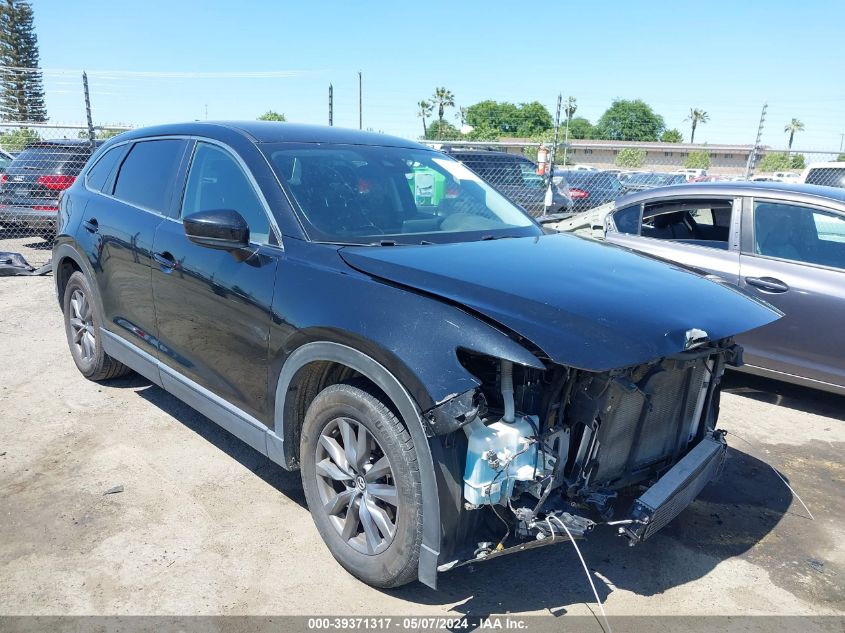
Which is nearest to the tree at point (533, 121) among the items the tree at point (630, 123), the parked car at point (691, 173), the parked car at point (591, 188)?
the tree at point (630, 123)

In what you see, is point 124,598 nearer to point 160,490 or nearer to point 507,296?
point 160,490

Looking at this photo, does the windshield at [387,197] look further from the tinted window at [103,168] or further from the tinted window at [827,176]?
the tinted window at [827,176]

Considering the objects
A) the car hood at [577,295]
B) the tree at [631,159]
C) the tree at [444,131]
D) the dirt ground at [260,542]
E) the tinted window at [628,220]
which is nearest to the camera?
the car hood at [577,295]

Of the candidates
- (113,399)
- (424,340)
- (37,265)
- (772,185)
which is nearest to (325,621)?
(424,340)

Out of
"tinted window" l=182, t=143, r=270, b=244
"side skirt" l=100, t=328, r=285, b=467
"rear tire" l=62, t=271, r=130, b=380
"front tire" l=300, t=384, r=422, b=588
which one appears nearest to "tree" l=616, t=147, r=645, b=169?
"rear tire" l=62, t=271, r=130, b=380

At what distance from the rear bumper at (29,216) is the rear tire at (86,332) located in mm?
6198

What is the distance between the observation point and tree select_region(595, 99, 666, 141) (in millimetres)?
109500

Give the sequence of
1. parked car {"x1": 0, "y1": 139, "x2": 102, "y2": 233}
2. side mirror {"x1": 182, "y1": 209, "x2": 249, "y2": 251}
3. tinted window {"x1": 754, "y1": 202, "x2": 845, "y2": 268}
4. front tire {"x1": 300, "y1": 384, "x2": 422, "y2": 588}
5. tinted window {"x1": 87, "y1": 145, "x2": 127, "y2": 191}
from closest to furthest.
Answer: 1. front tire {"x1": 300, "y1": 384, "x2": 422, "y2": 588}
2. side mirror {"x1": 182, "y1": 209, "x2": 249, "y2": 251}
3. tinted window {"x1": 87, "y1": 145, "x2": 127, "y2": 191}
4. tinted window {"x1": 754, "y1": 202, "x2": 845, "y2": 268}
5. parked car {"x1": 0, "y1": 139, "x2": 102, "y2": 233}

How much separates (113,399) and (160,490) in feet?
5.07

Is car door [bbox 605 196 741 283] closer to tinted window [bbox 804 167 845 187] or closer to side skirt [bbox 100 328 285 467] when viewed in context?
side skirt [bbox 100 328 285 467]

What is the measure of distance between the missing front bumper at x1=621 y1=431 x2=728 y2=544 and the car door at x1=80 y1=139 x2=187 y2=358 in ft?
9.53

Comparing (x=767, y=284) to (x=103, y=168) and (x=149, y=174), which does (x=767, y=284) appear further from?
(x=103, y=168)

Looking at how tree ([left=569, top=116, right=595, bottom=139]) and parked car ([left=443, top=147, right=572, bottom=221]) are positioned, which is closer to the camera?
parked car ([left=443, top=147, right=572, bottom=221])

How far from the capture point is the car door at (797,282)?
15.5ft
